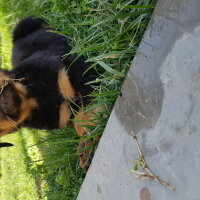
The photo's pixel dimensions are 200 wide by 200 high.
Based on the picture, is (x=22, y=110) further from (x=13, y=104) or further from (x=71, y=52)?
(x=71, y=52)

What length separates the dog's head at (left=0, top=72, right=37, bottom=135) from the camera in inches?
111

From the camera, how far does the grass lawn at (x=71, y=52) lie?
242 cm

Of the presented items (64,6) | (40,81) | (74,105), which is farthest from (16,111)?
(64,6)

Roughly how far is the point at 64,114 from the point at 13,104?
0.54 m

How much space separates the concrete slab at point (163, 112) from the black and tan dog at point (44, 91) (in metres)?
0.75

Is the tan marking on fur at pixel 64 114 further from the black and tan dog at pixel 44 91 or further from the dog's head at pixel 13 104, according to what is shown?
the dog's head at pixel 13 104

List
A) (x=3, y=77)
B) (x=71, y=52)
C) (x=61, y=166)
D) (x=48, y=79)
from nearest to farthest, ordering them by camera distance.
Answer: (x=71, y=52), (x=3, y=77), (x=48, y=79), (x=61, y=166)

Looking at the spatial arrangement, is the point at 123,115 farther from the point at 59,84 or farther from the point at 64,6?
the point at 64,6

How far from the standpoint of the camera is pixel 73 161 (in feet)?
11.6

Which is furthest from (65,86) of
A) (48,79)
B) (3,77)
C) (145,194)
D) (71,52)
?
(145,194)

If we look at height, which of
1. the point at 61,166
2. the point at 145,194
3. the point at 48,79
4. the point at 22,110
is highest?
the point at 48,79

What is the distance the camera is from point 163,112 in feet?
6.33

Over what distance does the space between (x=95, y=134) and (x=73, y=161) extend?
2.89 feet

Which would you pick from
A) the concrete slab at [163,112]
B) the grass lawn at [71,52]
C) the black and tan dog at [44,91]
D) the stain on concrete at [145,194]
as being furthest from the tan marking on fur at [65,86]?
the stain on concrete at [145,194]
